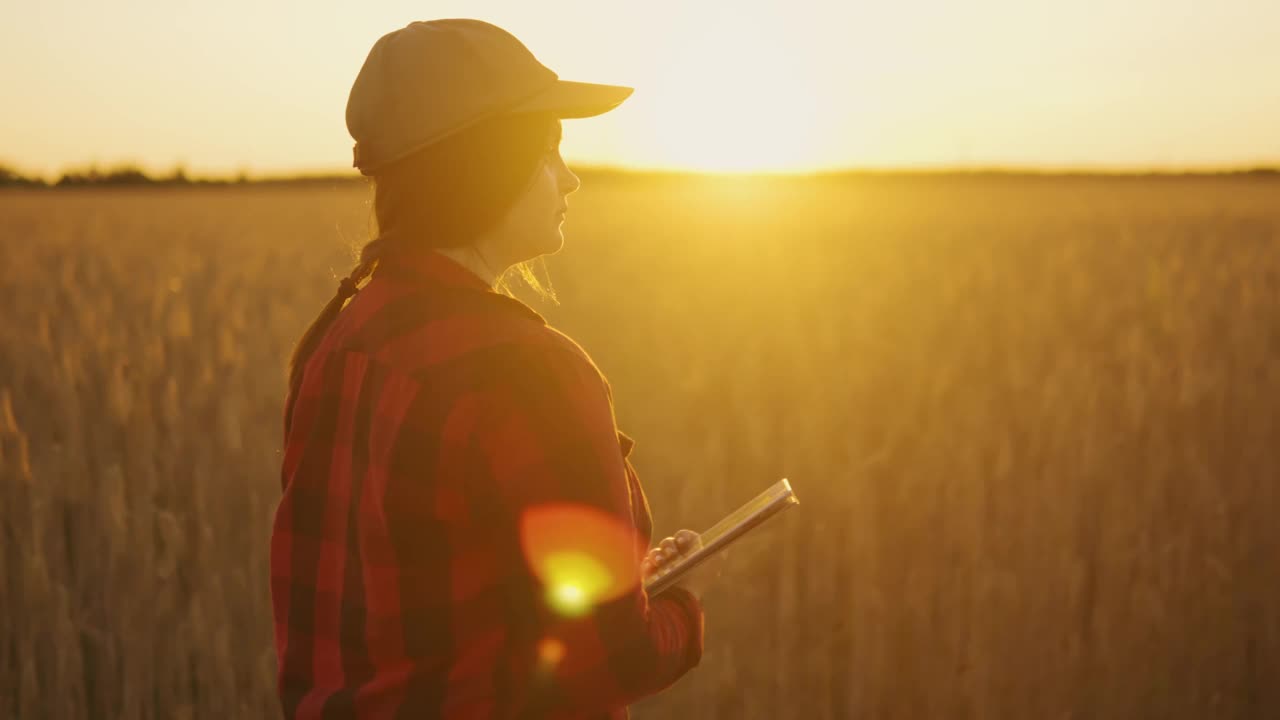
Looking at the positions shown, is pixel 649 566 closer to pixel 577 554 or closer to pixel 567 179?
pixel 577 554

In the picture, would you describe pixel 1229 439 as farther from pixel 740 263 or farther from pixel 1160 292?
pixel 740 263

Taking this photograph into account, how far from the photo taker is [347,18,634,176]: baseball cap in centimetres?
117

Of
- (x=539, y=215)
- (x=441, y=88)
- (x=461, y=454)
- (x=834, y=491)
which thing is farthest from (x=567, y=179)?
(x=834, y=491)

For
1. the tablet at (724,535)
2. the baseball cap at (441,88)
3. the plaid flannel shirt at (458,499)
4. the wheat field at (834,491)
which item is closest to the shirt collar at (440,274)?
the plaid flannel shirt at (458,499)

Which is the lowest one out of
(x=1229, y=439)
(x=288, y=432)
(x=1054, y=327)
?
(x=1229, y=439)

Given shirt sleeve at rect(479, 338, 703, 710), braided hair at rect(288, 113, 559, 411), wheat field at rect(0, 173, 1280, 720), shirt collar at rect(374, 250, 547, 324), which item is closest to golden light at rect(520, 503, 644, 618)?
shirt sleeve at rect(479, 338, 703, 710)

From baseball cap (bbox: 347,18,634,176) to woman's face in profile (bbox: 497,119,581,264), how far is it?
56 mm

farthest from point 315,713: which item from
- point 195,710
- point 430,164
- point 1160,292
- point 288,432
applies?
point 1160,292

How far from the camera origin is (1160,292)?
480cm

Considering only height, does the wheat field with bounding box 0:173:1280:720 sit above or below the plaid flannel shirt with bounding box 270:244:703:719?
below

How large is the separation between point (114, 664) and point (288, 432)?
2176 millimetres

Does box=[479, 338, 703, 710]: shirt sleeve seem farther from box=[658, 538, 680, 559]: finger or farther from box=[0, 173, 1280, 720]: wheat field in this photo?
box=[0, 173, 1280, 720]: wheat field

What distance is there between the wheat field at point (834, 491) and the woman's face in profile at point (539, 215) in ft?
7.11

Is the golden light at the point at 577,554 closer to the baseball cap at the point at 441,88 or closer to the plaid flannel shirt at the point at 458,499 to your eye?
the plaid flannel shirt at the point at 458,499
